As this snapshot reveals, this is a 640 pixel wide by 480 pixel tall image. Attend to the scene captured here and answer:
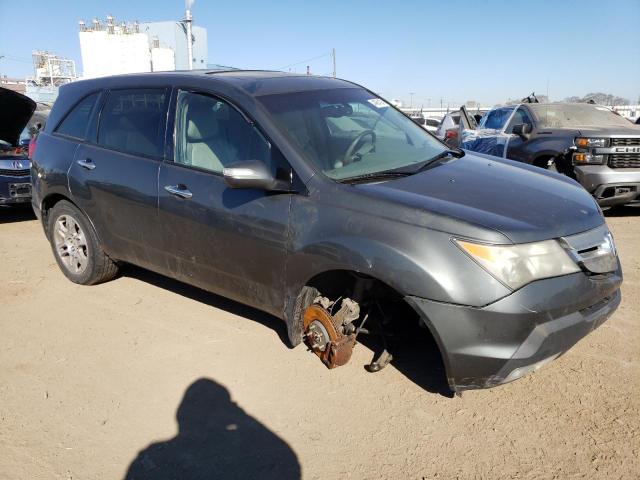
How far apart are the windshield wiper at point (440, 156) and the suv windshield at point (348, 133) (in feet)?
0.14

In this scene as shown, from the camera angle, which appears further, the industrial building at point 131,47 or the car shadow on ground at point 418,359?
the industrial building at point 131,47

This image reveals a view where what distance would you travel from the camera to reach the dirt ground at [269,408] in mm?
2465

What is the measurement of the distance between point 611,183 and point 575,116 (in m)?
2.02

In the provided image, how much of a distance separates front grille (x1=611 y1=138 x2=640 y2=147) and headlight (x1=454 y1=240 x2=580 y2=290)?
555 centimetres

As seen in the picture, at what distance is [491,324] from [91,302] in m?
3.37

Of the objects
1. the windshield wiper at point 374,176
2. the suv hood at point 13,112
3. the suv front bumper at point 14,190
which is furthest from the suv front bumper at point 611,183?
the suv front bumper at point 14,190

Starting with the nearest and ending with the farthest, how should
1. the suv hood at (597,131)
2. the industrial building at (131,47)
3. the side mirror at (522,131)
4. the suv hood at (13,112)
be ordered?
1. the suv hood at (13,112)
2. the suv hood at (597,131)
3. the side mirror at (522,131)
4. the industrial building at (131,47)

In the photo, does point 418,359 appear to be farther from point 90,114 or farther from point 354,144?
point 90,114

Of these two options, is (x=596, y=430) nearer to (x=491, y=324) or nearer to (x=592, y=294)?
(x=592, y=294)

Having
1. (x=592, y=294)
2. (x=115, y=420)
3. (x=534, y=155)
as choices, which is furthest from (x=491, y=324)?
(x=534, y=155)

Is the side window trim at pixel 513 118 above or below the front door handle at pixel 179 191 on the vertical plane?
above

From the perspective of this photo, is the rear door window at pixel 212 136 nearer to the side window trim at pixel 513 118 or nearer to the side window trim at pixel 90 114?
the side window trim at pixel 90 114

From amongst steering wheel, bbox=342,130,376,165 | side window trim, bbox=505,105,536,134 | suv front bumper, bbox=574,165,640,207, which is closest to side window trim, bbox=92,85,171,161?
steering wheel, bbox=342,130,376,165

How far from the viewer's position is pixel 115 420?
281 cm
